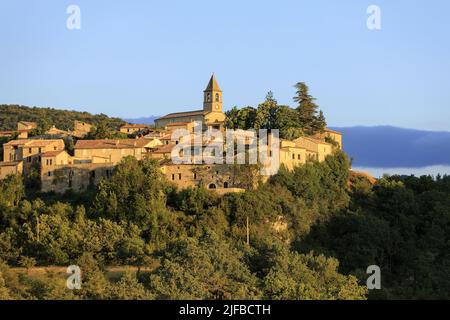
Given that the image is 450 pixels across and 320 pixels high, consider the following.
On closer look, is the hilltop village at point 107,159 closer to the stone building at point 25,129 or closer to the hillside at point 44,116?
the stone building at point 25,129

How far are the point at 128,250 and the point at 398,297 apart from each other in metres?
13.0

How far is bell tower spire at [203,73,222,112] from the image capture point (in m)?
69.5

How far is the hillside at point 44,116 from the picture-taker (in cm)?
9575

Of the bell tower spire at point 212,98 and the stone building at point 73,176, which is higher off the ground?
the bell tower spire at point 212,98

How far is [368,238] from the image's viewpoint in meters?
49.9

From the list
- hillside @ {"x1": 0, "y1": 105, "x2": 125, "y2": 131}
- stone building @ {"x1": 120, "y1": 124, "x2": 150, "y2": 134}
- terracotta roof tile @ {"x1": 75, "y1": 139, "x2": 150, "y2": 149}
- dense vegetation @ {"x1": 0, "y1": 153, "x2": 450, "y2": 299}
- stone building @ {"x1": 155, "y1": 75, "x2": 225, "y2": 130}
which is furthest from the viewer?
hillside @ {"x1": 0, "y1": 105, "x2": 125, "y2": 131}

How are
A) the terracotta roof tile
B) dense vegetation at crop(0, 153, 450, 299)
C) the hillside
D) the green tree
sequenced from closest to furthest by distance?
the green tree → dense vegetation at crop(0, 153, 450, 299) → the terracotta roof tile → the hillside

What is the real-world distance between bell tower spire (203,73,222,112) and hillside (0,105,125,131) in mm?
22388

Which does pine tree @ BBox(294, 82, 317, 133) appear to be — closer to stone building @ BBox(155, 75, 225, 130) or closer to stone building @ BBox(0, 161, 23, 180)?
stone building @ BBox(155, 75, 225, 130)

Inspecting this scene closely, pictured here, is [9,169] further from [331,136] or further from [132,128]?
[331,136]

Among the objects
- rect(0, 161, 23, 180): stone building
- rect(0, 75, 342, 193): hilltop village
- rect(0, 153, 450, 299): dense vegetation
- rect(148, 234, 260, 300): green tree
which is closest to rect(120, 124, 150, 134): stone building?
rect(0, 75, 342, 193): hilltop village

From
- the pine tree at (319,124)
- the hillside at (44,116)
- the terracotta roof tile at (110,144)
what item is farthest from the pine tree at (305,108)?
the hillside at (44,116)

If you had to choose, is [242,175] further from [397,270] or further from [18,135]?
[18,135]

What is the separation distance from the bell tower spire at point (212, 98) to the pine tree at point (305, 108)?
28.7 feet
